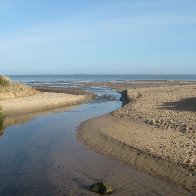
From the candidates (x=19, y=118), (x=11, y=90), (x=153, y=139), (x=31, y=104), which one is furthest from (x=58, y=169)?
(x=11, y=90)

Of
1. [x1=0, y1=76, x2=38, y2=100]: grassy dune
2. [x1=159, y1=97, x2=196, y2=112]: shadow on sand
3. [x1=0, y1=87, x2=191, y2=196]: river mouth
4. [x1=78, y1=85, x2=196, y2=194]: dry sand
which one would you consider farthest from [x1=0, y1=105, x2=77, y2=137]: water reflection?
[x1=159, y1=97, x2=196, y2=112]: shadow on sand

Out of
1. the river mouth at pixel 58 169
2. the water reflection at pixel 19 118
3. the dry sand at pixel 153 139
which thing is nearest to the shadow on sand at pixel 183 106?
the dry sand at pixel 153 139

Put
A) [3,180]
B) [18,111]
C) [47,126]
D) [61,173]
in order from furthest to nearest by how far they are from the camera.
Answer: [18,111] < [47,126] < [61,173] < [3,180]

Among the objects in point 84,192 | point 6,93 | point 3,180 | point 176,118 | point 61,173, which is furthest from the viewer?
point 6,93

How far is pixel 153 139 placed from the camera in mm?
18672

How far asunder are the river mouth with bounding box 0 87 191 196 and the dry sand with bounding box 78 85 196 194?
719 mm

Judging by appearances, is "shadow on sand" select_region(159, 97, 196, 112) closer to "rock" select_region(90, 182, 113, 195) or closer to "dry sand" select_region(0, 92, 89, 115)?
"dry sand" select_region(0, 92, 89, 115)

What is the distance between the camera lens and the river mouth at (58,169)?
1248 cm

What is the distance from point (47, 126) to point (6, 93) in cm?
1644

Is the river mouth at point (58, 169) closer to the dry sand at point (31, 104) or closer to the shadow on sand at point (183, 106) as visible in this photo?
the shadow on sand at point (183, 106)

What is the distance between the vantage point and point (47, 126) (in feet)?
84.6

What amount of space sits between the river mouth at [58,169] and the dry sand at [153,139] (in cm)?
72

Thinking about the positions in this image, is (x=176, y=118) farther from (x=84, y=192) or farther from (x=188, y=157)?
(x=84, y=192)

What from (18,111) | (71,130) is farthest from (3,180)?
(18,111)
